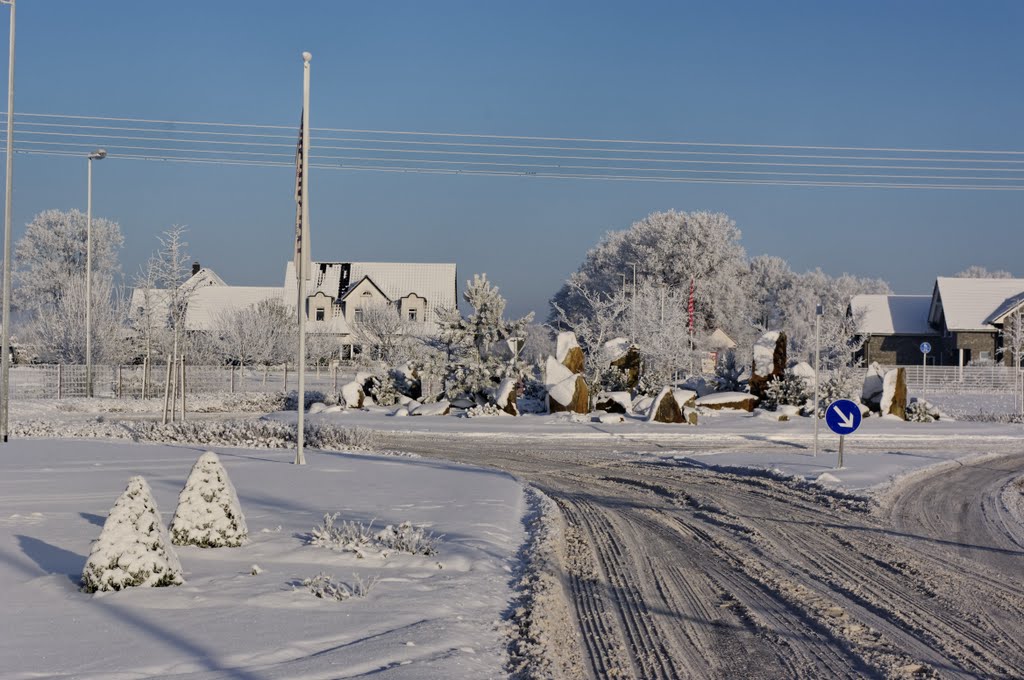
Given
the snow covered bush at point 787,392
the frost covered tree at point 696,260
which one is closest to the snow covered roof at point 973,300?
the frost covered tree at point 696,260

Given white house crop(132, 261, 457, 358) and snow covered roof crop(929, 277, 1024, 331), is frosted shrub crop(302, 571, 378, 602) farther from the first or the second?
snow covered roof crop(929, 277, 1024, 331)

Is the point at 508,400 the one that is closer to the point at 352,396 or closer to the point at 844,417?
the point at 352,396

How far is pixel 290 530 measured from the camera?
31.3 feet

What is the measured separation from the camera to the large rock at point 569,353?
31.4 meters

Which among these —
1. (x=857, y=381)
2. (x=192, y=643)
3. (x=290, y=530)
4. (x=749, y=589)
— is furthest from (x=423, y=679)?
(x=857, y=381)

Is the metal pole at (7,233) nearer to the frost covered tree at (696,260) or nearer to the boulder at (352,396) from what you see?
the boulder at (352,396)

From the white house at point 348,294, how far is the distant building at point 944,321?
32003mm

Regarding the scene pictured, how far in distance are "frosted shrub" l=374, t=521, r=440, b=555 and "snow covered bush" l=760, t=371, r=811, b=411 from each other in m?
23.5

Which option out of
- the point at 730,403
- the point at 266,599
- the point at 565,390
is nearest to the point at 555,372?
the point at 565,390

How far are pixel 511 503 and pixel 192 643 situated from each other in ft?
23.9

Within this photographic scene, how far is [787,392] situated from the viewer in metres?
30.7

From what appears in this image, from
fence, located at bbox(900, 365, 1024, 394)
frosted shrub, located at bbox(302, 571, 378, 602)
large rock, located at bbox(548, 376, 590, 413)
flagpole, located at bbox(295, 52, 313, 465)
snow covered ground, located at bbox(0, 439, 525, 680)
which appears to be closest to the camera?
snow covered ground, located at bbox(0, 439, 525, 680)

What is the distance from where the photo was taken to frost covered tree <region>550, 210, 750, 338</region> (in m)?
74.8

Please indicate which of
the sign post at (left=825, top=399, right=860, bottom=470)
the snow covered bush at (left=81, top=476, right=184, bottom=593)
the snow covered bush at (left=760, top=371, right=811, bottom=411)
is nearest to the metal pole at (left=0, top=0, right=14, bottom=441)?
the snow covered bush at (left=81, top=476, right=184, bottom=593)
